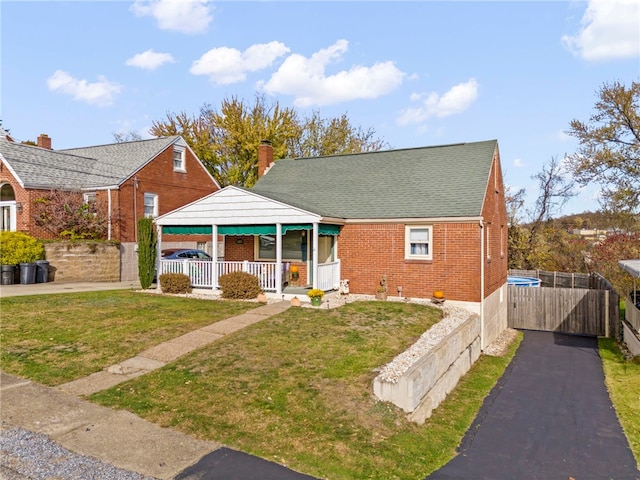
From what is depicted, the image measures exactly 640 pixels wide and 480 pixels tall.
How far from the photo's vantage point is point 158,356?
9383mm

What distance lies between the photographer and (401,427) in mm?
7055

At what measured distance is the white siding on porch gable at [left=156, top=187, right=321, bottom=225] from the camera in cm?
1523

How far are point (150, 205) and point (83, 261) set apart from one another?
247 inches

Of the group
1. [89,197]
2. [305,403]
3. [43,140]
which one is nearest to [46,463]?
[305,403]

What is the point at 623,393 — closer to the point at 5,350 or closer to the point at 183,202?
the point at 5,350

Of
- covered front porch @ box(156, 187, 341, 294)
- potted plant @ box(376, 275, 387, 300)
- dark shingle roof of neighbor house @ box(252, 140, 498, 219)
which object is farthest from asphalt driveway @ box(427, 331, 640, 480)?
covered front porch @ box(156, 187, 341, 294)

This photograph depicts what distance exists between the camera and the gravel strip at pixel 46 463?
5059 millimetres

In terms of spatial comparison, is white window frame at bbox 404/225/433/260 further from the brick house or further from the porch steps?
the porch steps

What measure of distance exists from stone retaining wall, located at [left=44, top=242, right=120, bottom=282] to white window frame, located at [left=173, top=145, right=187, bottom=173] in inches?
312

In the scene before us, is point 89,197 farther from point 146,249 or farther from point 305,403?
point 305,403

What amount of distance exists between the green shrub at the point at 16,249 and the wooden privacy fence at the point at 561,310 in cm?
2264

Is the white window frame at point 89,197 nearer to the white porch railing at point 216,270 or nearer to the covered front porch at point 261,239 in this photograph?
the covered front porch at point 261,239

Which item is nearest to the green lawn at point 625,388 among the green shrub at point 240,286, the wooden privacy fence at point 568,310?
the wooden privacy fence at point 568,310

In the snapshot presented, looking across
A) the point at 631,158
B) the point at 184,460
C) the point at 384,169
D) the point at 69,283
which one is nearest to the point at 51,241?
the point at 69,283
